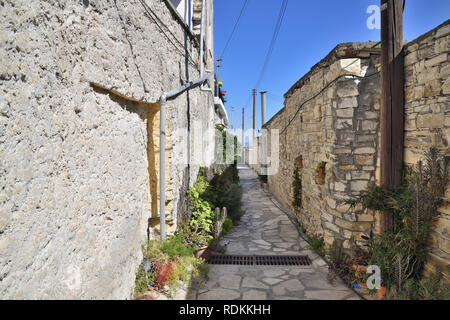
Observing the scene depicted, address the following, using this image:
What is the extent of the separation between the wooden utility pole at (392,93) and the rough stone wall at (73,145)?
275 cm

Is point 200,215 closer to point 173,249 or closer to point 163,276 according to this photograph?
point 173,249

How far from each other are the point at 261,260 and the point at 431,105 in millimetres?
3091

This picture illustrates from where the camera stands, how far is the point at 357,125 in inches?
152

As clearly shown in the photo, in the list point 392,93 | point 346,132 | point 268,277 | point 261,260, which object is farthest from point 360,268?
point 392,93

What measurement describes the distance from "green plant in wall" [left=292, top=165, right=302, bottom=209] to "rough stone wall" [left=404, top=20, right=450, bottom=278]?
3189mm

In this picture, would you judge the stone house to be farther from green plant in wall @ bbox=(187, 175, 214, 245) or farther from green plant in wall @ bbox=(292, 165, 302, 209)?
green plant in wall @ bbox=(187, 175, 214, 245)

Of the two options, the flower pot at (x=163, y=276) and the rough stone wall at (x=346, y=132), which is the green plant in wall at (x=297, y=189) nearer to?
the rough stone wall at (x=346, y=132)

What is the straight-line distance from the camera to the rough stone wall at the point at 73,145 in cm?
128

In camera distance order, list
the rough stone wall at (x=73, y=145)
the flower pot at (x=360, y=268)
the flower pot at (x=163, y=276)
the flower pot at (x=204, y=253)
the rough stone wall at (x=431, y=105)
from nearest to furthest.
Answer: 1. the rough stone wall at (x=73, y=145)
2. the rough stone wall at (x=431, y=105)
3. the flower pot at (x=163, y=276)
4. the flower pot at (x=360, y=268)
5. the flower pot at (x=204, y=253)

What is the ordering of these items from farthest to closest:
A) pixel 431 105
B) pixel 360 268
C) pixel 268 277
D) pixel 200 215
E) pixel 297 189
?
pixel 297 189 → pixel 200 215 → pixel 268 277 → pixel 360 268 → pixel 431 105

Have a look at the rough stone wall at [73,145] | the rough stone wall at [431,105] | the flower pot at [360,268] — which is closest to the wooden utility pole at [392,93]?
the rough stone wall at [431,105]

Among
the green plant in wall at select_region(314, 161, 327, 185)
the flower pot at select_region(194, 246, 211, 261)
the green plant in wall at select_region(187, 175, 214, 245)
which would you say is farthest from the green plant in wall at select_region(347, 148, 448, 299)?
the green plant in wall at select_region(187, 175, 214, 245)

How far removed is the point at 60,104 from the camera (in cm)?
163

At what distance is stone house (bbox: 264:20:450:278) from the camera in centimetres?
280
